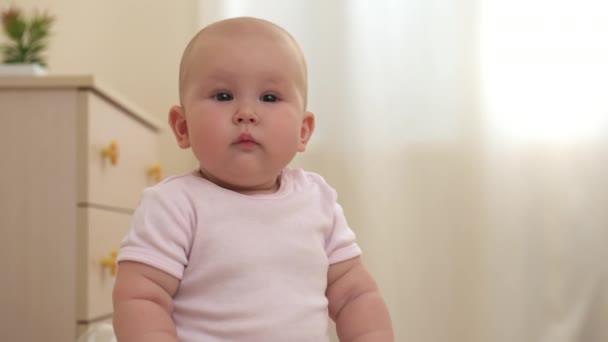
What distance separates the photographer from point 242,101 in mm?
867

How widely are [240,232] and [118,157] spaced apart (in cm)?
122

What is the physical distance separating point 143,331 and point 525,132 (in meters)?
1.69

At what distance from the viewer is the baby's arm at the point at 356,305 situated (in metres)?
0.91

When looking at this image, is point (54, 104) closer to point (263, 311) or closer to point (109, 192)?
point (109, 192)

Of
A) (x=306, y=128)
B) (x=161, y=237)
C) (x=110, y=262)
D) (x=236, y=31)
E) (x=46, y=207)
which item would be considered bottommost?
(x=110, y=262)

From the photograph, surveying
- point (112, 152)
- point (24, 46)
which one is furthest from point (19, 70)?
point (112, 152)

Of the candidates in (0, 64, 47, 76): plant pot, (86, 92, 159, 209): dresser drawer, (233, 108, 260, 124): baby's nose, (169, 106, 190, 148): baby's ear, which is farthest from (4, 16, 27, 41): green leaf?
(233, 108, 260, 124): baby's nose

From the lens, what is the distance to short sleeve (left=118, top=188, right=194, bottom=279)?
816 mm

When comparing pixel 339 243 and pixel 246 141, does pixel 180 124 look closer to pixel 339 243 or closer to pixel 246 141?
pixel 246 141

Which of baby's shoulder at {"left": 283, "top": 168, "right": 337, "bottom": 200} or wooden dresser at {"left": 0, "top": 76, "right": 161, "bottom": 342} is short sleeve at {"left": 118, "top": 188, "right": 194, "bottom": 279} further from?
wooden dresser at {"left": 0, "top": 76, "right": 161, "bottom": 342}

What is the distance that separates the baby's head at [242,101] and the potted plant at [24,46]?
1073 millimetres

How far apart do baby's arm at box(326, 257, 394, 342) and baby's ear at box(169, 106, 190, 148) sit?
0.74 feet

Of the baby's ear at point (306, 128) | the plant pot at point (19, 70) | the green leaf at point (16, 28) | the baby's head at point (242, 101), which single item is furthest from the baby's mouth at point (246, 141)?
the green leaf at point (16, 28)

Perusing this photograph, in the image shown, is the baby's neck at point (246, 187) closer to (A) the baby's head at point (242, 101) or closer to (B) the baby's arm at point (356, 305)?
Answer: (A) the baby's head at point (242, 101)
